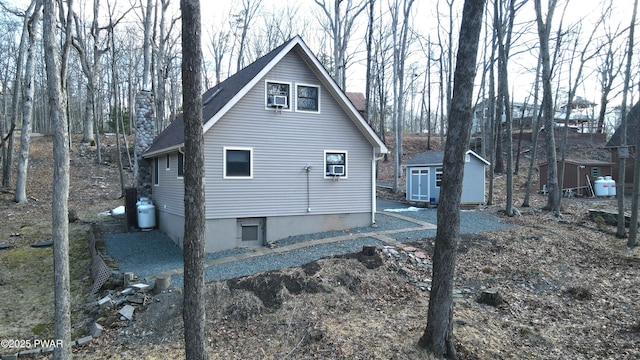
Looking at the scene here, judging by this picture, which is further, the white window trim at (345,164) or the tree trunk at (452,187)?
the white window trim at (345,164)

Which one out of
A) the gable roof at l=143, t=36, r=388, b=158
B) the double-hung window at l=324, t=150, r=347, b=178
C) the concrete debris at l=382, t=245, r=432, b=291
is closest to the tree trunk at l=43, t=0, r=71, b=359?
the gable roof at l=143, t=36, r=388, b=158

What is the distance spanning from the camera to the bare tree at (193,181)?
4195 millimetres

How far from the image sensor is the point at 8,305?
8047 millimetres

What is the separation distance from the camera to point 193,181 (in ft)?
13.9

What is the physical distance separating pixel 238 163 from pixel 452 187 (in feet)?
23.0

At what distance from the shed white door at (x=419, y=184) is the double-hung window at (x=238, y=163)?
33.4 ft

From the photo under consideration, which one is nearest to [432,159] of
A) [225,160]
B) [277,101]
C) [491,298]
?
[277,101]

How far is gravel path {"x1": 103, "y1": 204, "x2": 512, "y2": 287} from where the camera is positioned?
8844 mm

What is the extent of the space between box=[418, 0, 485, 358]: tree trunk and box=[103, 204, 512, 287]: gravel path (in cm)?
404

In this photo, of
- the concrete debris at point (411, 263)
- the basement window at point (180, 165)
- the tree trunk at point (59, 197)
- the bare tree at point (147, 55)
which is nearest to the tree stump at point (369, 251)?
the concrete debris at point (411, 263)

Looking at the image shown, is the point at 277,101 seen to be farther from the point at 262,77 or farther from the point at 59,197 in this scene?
the point at 59,197

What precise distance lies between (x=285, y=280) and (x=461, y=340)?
3578mm

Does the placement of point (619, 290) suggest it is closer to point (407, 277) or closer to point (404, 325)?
point (407, 277)

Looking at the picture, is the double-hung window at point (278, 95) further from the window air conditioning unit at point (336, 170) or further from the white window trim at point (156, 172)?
the white window trim at point (156, 172)
